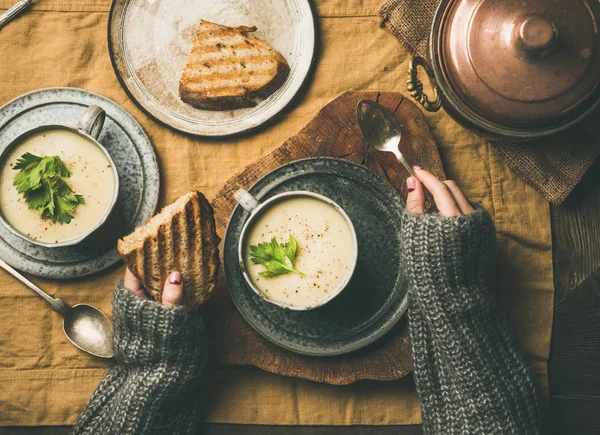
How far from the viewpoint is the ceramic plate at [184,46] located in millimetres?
1400

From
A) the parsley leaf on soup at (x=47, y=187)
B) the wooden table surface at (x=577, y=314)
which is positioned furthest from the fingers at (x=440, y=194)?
the parsley leaf on soup at (x=47, y=187)

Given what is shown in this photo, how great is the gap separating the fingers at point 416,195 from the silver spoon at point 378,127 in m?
0.08

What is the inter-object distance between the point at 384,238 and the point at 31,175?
0.87 meters

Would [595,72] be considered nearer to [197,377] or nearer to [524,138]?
[524,138]

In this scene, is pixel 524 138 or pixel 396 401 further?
pixel 396 401

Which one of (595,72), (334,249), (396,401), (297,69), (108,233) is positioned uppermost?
(595,72)

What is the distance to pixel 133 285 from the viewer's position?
1.28 meters

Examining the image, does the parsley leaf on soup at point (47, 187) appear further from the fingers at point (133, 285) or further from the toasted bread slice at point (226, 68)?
the toasted bread slice at point (226, 68)

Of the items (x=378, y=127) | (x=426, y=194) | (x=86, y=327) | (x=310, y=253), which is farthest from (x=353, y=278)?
(x=86, y=327)

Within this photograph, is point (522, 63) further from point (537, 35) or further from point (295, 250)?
point (295, 250)

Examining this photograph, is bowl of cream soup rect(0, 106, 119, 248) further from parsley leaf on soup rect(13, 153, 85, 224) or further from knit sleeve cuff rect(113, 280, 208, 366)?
knit sleeve cuff rect(113, 280, 208, 366)

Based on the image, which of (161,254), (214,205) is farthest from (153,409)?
(214,205)

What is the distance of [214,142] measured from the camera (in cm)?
142

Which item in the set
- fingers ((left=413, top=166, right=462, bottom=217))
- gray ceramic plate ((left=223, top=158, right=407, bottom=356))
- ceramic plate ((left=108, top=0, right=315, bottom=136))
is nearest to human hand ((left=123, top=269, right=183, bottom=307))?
gray ceramic plate ((left=223, top=158, right=407, bottom=356))
